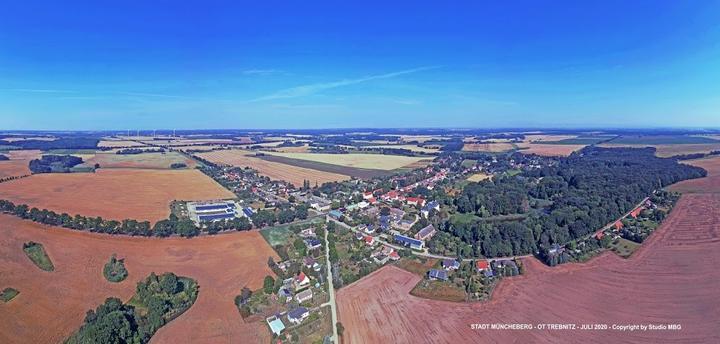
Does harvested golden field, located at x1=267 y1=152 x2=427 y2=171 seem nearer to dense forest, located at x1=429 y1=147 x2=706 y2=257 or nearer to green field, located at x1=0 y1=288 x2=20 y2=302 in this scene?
dense forest, located at x1=429 y1=147 x2=706 y2=257

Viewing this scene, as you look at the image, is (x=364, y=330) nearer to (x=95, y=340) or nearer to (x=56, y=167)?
(x=95, y=340)

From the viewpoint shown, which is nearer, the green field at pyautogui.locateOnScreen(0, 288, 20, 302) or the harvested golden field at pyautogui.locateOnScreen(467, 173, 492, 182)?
the green field at pyautogui.locateOnScreen(0, 288, 20, 302)

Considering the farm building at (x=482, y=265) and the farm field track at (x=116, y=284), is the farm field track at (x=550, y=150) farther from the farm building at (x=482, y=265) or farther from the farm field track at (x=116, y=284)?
the farm field track at (x=116, y=284)

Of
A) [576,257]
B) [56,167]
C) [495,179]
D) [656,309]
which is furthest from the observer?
[56,167]

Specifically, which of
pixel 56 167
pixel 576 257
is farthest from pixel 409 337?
pixel 56 167

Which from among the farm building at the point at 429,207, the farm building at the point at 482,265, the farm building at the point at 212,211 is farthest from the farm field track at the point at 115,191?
the farm building at the point at 482,265

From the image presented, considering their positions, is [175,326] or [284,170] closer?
[175,326]

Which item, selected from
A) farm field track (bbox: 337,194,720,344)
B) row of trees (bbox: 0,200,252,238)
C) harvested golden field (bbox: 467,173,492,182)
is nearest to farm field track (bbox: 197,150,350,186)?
harvested golden field (bbox: 467,173,492,182)
